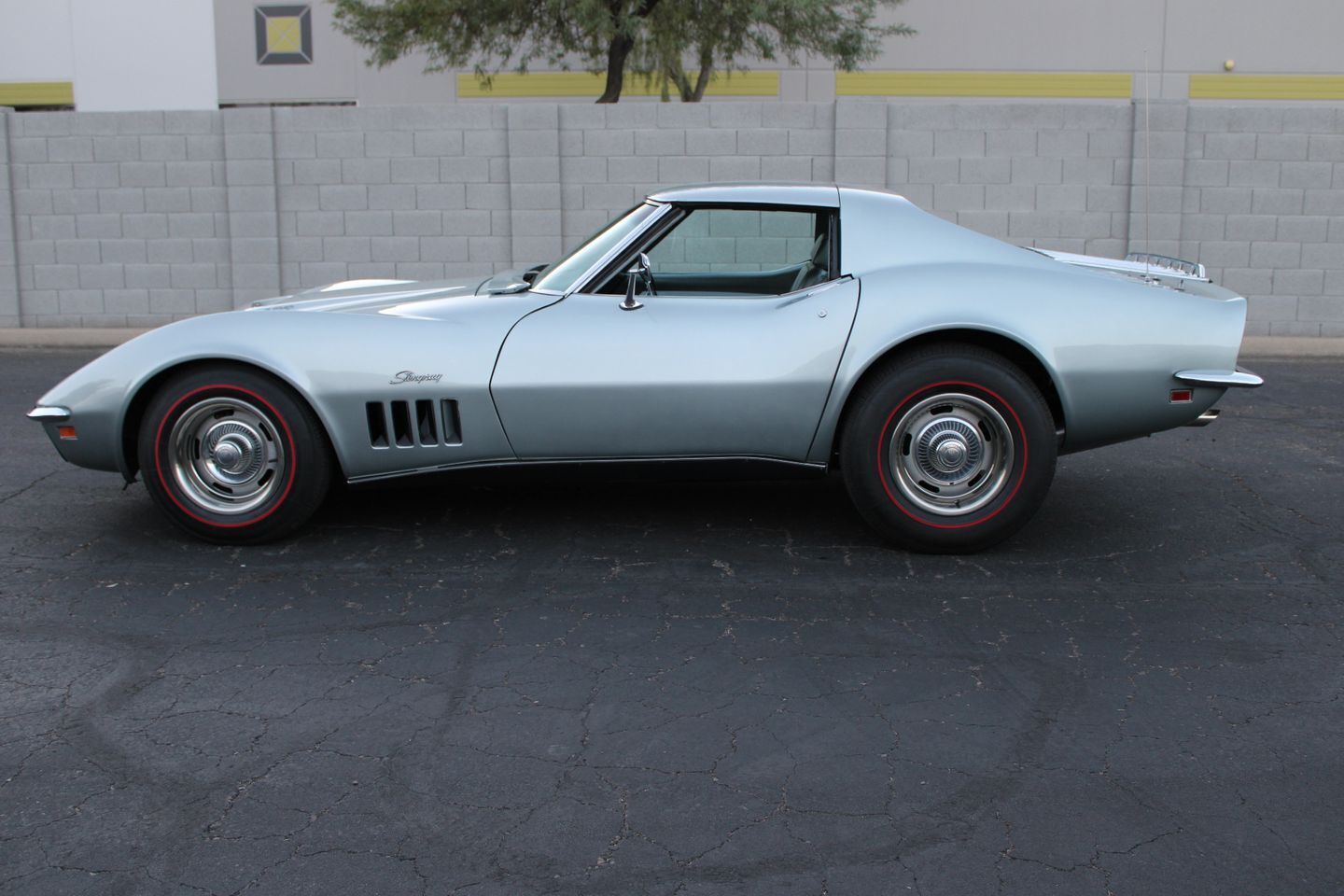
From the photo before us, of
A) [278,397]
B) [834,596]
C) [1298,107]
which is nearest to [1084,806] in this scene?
[834,596]

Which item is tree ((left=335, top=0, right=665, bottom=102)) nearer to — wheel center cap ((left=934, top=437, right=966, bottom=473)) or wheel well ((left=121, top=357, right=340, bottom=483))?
wheel well ((left=121, top=357, right=340, bottom=483))

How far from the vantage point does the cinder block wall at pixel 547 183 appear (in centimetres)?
1259

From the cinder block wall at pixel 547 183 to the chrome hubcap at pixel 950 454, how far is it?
8.19 meters

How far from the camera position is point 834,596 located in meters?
4.57

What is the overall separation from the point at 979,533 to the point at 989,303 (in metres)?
Result: 0.87

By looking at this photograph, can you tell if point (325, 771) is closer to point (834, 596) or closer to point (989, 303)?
point (834, 596)

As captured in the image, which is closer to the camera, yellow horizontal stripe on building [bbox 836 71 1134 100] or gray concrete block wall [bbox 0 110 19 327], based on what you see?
gray concrete block wall [bbox 0 110 19 327]

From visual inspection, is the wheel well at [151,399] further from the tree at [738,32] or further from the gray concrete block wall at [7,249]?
the tree at [738,32]

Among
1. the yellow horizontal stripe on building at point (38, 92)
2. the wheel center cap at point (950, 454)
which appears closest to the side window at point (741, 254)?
the wheel center cap at point (950, 454)

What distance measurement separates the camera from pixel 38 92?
2866 cm

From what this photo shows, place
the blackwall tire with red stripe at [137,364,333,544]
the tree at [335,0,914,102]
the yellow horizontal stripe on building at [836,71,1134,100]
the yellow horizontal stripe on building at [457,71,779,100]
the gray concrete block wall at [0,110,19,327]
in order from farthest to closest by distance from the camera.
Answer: the yellow horizontal stripe on building at [457,71,779,100]
the yellow horizontal stripe on building at [836,71,1134,100]
the tree at [335,0,914,102]
the gray concrete block wall at [0,110,19,327]
the blackwall tire with red stripe at [137,364,333,544]

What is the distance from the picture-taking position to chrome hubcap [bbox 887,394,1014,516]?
16.2ft

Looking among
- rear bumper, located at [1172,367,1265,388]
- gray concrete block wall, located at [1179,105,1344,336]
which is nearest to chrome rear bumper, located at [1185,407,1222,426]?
rear bumper, located at [1172,367,1265,388]

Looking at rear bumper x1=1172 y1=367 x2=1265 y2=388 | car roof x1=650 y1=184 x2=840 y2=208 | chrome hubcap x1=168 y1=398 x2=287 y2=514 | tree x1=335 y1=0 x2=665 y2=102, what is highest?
tree x1=335 y1=0 x2=665 y2=102
